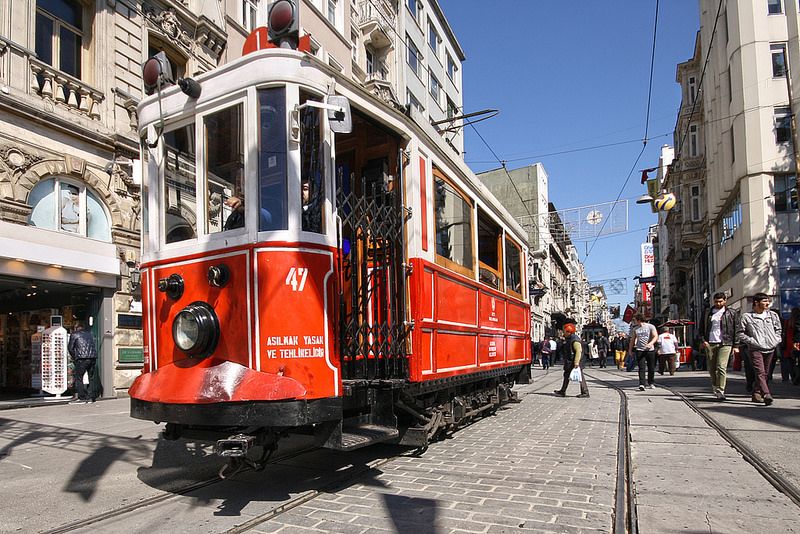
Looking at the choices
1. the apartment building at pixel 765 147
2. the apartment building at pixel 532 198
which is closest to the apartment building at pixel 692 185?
the apartment building at pixel 765 147

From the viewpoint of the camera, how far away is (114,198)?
44.0ft

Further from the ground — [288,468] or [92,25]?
[92,25]

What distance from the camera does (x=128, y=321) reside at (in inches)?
530

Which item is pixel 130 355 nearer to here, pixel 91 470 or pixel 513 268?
pixel 91 470

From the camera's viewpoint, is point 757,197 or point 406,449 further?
point 757,197

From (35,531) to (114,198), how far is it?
10.7 m

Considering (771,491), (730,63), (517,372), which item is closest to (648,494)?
(771,491)

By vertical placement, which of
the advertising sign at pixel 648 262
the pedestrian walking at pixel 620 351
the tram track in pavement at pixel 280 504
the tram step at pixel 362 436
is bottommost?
the pedestrian walking at pixel 620 351

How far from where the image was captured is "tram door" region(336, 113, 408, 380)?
17.5 ft

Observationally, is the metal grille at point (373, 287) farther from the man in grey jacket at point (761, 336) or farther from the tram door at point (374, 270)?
the man in grey jacket at point (761, 336)

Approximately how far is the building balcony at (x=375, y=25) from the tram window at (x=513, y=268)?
19240 mm

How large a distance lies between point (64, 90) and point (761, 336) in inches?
529

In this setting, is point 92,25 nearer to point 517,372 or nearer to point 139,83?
point 139,83

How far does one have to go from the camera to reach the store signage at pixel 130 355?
13.1 meters
